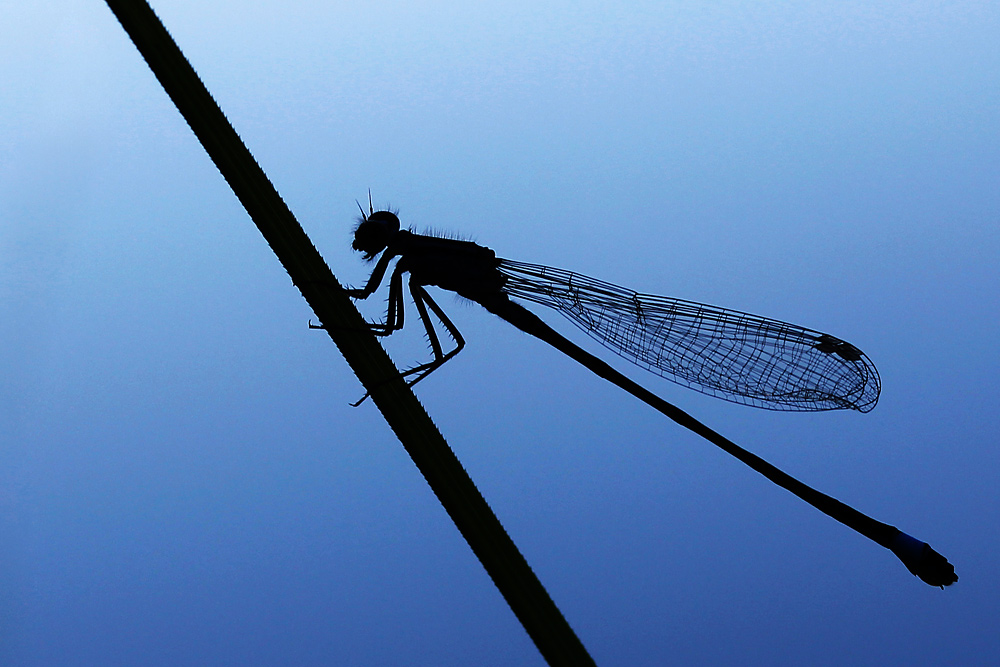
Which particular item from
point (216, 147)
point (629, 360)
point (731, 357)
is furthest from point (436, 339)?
point (216, 147)

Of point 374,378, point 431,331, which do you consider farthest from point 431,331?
point 374,378

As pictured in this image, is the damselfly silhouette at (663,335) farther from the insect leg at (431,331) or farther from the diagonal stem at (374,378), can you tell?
the diagonal stem at (374,378)

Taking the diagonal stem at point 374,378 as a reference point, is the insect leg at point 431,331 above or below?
above

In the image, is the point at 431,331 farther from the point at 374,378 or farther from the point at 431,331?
the point at 374,378

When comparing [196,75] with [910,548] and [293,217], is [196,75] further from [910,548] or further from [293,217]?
[910,548]

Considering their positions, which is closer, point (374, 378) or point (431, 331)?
point (374, 378)

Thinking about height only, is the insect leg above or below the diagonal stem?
above

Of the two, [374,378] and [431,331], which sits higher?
[431,331]

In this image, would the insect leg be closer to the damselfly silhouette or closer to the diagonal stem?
the damselfly silhouette

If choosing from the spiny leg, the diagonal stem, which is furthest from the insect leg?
the diagonal stem

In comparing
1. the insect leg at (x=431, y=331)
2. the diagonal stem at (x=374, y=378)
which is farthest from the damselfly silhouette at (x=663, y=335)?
the diagonal stem at (x=374, y=378)

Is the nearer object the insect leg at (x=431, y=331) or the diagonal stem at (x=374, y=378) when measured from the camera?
the diagonal stem at (x=374, y=378)
